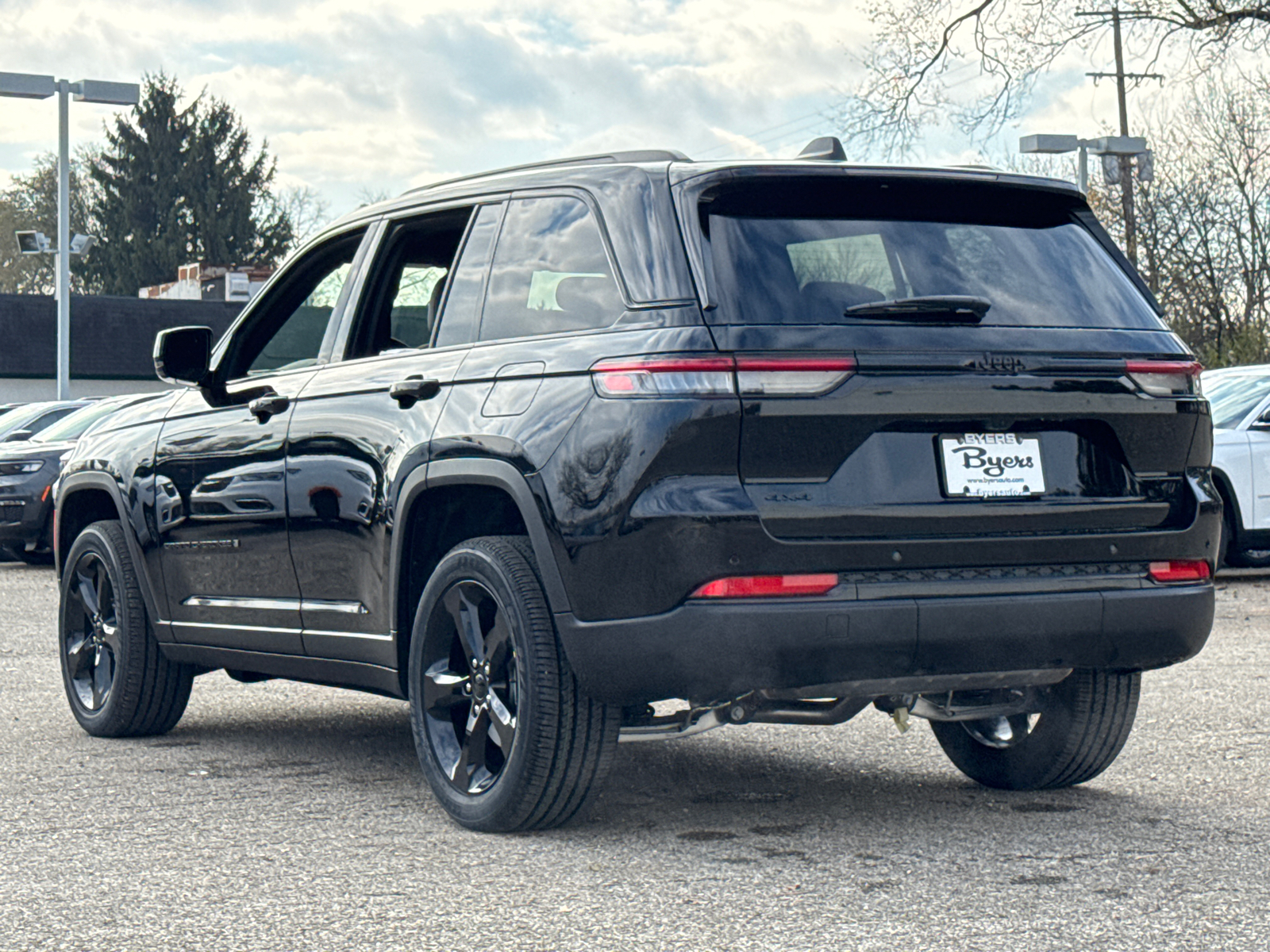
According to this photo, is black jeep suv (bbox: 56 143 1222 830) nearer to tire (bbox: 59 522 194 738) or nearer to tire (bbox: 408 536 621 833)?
tire (bbox: 408 536 621 833)

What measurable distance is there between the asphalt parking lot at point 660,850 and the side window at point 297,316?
142 centimetres

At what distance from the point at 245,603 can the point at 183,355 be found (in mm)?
910

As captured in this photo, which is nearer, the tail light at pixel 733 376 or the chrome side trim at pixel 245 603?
the tail light at pixel 733 376

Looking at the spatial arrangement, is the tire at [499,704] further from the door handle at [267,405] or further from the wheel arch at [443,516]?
the door handle at [267,405]

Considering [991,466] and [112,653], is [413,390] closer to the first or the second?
[991,466]

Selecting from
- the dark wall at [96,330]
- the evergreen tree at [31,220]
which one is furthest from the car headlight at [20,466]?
the evergreen tree at [31,220]

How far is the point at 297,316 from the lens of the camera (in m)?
6.54

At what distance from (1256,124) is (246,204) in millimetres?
41281

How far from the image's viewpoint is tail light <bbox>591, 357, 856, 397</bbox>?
4578 millimetres

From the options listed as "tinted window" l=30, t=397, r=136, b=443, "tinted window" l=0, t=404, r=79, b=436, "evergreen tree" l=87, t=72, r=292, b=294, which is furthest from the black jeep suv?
"evergreen tree" l=87, t=72, r=292, b=294

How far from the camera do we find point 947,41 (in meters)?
29.6

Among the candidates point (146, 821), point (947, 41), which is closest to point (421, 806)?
point (146, 821)

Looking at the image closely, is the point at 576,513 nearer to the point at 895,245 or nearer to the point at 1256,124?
the point at 895,245

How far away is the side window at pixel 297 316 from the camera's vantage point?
629cm
